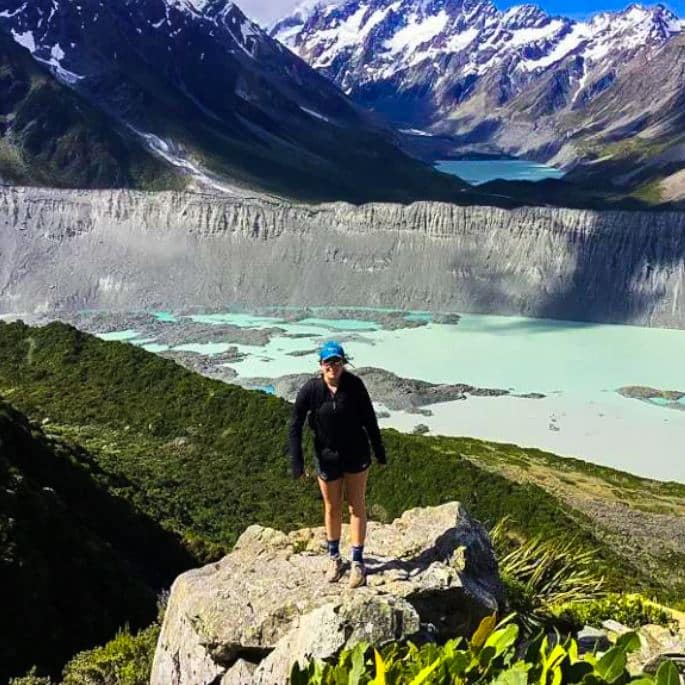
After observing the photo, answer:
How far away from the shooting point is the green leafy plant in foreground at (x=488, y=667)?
399 centimetres

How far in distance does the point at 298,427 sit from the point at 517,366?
42.2 metres

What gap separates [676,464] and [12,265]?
171 ft

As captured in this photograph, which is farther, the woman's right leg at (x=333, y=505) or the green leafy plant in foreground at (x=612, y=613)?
the green leafy plant in foreground at (x=612, y=613)

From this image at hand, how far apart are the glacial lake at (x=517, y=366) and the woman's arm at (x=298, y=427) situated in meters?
28.2

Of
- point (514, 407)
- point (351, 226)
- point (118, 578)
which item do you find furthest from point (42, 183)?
point (118, 578)

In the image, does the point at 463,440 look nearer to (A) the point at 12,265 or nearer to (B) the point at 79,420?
(B) the point at 79,420

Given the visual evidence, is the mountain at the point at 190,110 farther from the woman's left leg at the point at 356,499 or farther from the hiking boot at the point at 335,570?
the hiking boot at the point at 335,570

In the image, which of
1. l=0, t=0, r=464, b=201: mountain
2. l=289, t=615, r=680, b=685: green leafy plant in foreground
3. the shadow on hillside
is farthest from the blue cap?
l=0, t=0, r=464, b=201: mountain

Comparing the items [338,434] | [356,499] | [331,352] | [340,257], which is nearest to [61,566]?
[356,499]

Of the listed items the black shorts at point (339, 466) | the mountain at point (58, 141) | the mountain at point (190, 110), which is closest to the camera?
the black shorts at point (339, 466)

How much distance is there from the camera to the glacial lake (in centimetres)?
3628

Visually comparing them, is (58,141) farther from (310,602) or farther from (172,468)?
(310,602)

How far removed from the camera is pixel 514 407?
132ft

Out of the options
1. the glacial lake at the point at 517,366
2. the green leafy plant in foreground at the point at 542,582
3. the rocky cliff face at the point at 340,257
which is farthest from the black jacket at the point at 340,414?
the rocky cliff face at the point at 340,257
